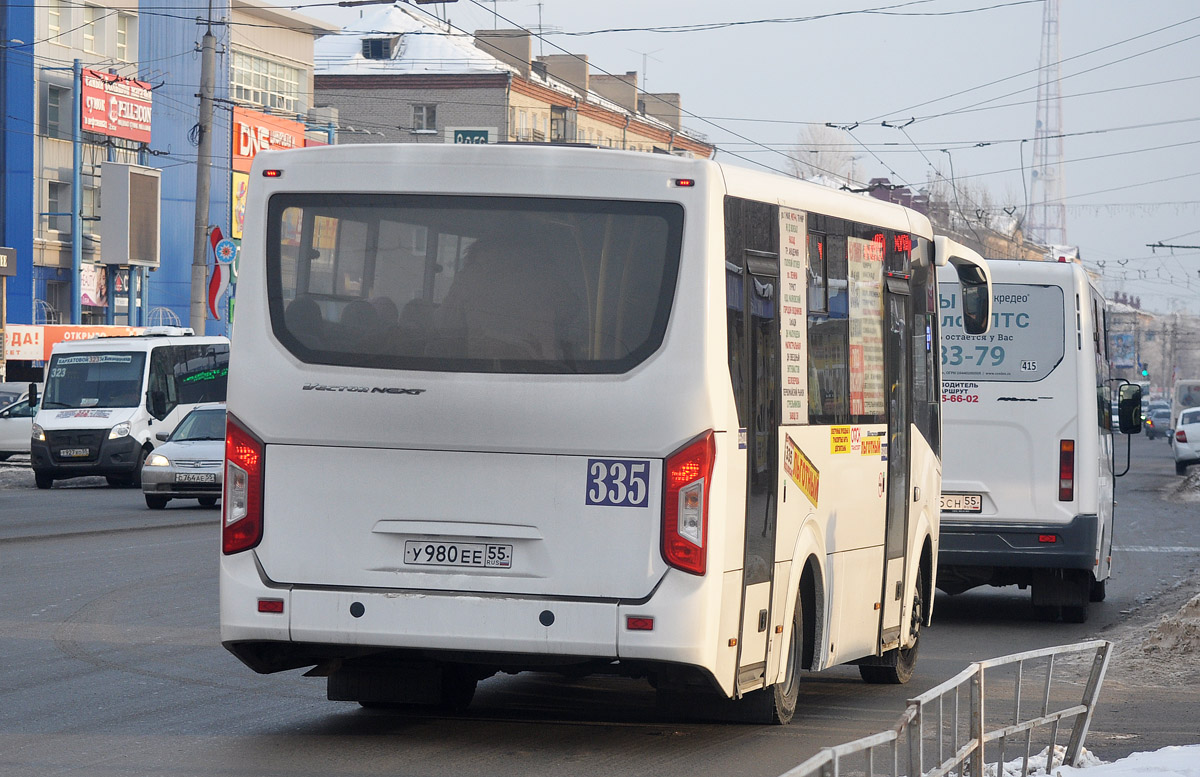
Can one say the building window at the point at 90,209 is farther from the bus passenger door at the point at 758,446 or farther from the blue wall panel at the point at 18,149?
the bus passenger door at the point at 758,446

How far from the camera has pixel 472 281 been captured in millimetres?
7461

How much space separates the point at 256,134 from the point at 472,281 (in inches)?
2220

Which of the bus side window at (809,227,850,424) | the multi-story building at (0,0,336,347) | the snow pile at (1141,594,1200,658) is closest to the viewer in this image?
the bus side window at (809,227,850,424)

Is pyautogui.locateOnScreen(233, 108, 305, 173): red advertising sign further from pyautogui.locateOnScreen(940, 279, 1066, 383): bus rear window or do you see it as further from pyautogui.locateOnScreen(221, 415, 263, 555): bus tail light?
pyautogui.locateOnScreen(221, 415, 263, 555): bus tail light

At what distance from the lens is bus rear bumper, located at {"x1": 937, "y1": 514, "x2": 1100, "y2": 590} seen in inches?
529

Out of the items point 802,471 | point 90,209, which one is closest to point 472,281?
point 802,471

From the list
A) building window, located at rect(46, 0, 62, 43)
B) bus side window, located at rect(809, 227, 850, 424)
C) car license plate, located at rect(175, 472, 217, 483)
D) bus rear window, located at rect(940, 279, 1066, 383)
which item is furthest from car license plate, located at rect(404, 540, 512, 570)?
building window, located at rect(46, 0, 62, 43)

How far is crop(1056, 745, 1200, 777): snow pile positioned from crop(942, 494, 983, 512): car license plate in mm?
6367

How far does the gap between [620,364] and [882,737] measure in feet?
8.41

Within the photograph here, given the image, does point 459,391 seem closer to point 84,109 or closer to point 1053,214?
point 84,109

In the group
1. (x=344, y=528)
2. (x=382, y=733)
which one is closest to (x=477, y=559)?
A: (x=344, y=528)

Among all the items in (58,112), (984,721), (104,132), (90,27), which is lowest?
(984,721)

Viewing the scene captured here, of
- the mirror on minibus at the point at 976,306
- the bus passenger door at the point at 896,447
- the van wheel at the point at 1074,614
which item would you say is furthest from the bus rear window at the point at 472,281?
the van wheel at the point at 1074,614

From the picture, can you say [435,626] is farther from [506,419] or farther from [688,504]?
[688,504]
